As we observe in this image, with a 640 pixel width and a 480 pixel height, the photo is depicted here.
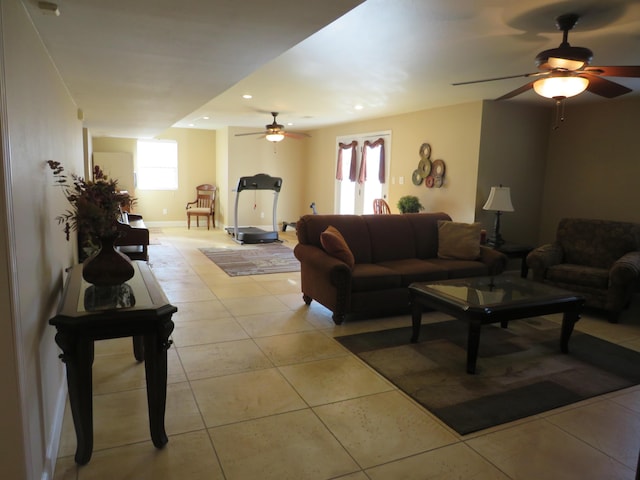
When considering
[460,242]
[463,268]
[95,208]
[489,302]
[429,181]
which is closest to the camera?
[95,208]

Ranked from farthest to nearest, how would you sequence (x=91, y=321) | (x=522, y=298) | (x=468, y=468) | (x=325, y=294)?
1. (x=325, y=294)
2. (x=522, y=298)
3. (x=468, y=468)
4. (x=91, y=321)

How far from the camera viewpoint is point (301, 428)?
2.42m

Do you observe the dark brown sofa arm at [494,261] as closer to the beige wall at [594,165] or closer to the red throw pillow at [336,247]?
the red throw pillow at [336,247]

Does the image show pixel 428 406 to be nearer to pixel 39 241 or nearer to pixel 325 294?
pixel 325 294

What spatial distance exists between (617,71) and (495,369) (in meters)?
2.13

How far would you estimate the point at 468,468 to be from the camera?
2.12 m

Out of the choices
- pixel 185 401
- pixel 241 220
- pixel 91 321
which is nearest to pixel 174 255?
pixel 241 220

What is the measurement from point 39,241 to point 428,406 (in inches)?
91.4

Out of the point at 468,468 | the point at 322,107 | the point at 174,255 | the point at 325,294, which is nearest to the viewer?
the point at 468,468

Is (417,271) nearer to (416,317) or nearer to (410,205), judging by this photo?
(416,317)

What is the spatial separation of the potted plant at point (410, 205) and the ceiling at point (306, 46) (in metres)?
1.64

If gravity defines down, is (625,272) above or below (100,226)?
below

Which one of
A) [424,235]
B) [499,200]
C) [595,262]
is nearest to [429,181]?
[499,200]

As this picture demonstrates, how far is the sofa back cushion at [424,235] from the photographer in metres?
5.00
